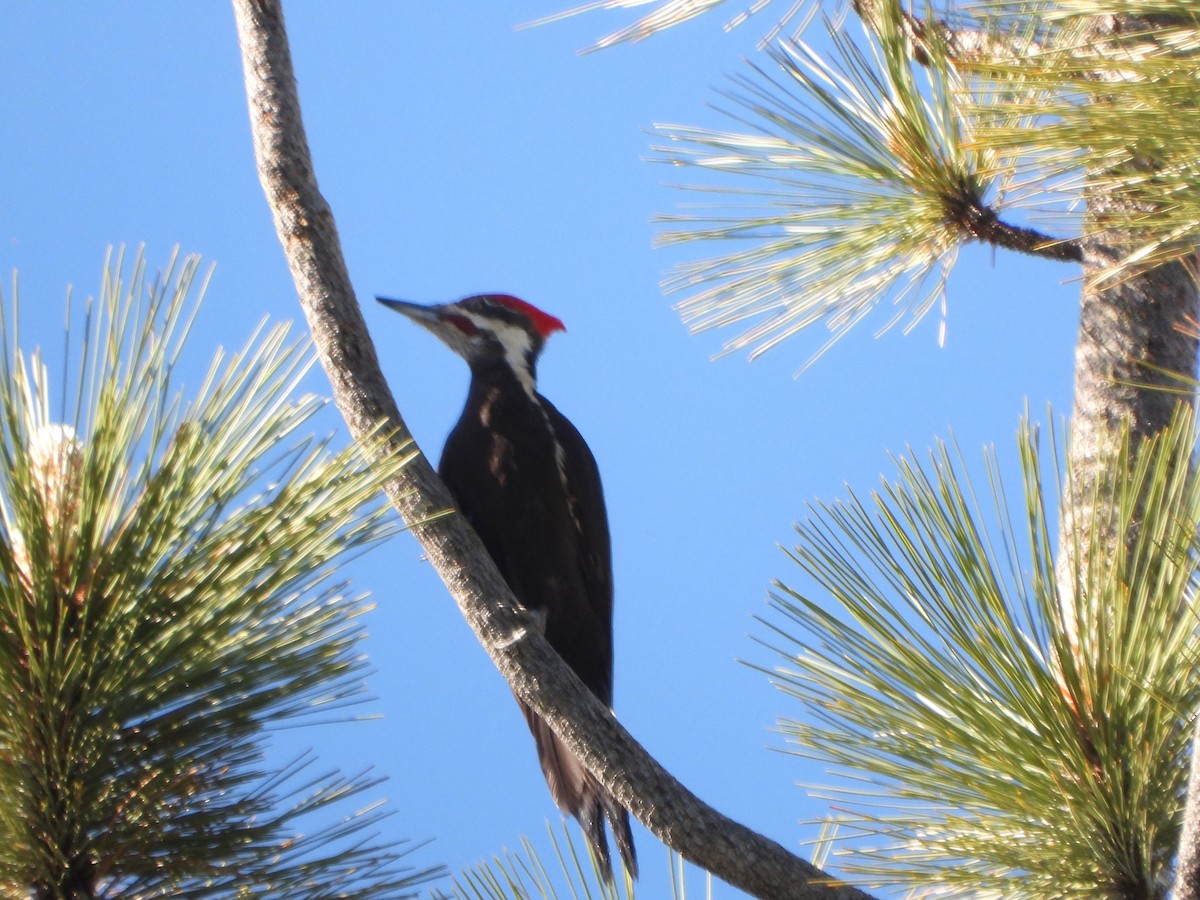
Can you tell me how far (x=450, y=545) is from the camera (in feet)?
5.70

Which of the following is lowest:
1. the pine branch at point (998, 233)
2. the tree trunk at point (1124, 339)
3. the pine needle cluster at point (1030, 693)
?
the pine needle cluster at point (1030, 693)

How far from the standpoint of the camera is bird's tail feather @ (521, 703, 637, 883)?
7.88 ft

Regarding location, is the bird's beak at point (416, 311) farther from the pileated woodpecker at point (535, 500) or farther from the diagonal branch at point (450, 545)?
the diagonal branch at point (450, 545)

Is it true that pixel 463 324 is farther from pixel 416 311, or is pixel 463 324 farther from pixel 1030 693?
pixel 1030 693

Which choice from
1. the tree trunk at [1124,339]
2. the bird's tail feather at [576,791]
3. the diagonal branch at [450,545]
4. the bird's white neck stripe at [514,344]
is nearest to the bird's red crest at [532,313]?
the bird's white neck stripe at [514,344]

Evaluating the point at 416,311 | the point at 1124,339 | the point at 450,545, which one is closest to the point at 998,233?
the point at 1124,339

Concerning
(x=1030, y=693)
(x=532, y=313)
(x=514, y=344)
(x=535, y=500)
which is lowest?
(x=1030, y=693)

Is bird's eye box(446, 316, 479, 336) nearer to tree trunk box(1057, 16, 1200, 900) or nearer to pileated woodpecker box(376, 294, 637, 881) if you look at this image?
pileated woodpecker box(376, 294, 637, 881)

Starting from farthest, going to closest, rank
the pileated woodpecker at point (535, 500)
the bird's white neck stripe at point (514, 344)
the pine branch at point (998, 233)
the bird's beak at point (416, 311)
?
the bird's white neck stripe at point (514, 344)
the bird's beak at point (416, 311)
the pileated woodpecker at point (535, 500)
the pine branch at point (998, 233)

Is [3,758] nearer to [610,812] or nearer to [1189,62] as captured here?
[1189,62]

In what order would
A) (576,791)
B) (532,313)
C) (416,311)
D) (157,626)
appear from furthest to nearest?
1. (532,313)
2. (416,311)
3. (576,791)
4. (157,626)

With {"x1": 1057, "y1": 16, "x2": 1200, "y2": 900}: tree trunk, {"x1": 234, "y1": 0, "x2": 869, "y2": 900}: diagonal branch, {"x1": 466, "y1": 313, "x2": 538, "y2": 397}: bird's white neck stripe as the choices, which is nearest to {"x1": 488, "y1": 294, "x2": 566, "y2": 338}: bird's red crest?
{"x1": 466, "y1": 313, "x2": 538, "y2": 397}: bird's white neck stripe

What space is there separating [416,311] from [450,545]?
1.52 metres

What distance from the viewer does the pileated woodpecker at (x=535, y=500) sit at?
2.88m
